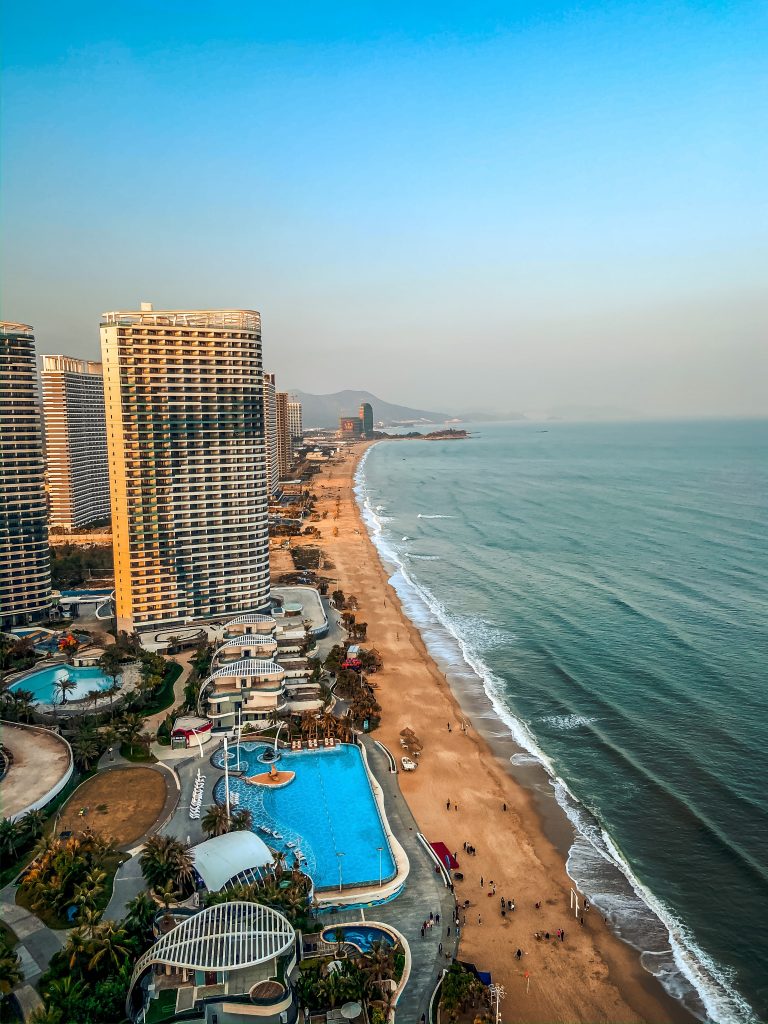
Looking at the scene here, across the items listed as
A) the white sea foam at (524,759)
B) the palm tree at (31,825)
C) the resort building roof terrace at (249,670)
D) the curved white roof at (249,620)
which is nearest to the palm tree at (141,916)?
the palm tree at (31,825)

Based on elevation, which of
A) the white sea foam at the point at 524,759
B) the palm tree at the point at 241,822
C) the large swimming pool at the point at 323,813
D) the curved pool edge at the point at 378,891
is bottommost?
the white sea foam at the point at 524,759

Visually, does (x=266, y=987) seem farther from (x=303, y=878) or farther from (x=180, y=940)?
(x=303, y=878)

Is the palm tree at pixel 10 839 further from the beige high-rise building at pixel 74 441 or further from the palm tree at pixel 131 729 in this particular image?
the beige high-rise building at pixel 74 441

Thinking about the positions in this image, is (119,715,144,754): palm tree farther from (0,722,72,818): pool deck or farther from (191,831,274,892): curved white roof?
(191,831,274,892): curved white roof

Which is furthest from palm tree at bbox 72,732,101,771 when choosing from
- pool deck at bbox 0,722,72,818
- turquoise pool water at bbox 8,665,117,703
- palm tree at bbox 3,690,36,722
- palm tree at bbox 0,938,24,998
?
palm tree at bbox 0,938,24,998

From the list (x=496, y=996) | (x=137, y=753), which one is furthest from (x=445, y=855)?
(x=137, y=753)

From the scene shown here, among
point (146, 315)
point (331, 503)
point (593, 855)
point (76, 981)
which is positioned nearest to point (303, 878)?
point (76, 981)
